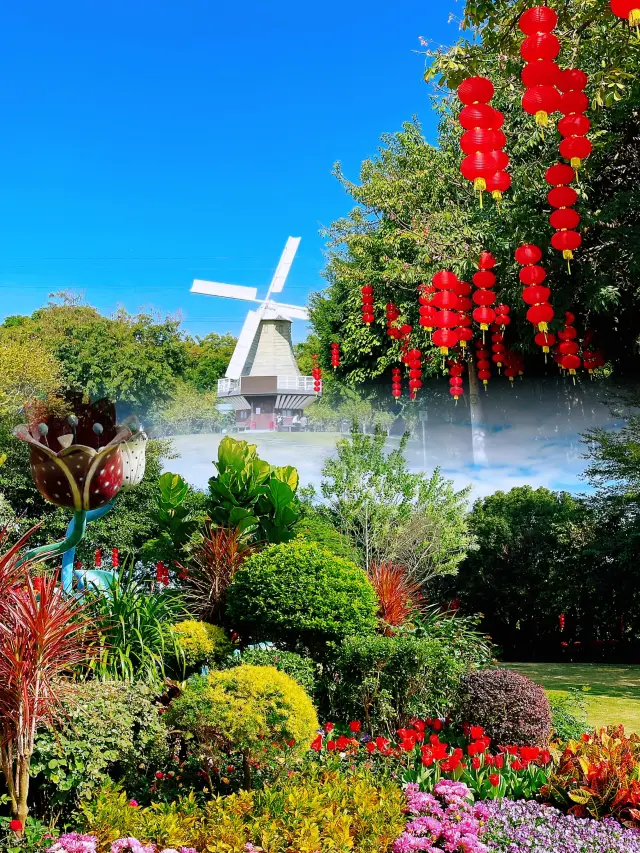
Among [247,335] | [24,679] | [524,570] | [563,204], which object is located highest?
[247,335]

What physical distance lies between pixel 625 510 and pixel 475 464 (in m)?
3.70

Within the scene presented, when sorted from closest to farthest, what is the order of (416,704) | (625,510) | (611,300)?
(416,704)
(611,300)
(625,510)

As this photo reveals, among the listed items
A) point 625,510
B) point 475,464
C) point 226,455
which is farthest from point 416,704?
point 475,464

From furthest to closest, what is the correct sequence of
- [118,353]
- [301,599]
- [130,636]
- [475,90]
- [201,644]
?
1. [118,353]
2. [301,599]
3. [201,644]
4. [130,636]
5. [475,90]

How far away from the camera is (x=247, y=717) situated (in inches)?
169

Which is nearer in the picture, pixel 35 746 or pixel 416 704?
pixel 35 746

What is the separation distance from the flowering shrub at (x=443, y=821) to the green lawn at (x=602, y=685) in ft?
11.5

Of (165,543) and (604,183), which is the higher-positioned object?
(604,183)

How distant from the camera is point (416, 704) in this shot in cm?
607

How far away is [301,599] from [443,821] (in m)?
2.91

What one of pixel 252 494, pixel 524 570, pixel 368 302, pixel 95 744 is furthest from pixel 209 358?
pixel 95 744

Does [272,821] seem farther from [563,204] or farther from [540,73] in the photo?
[563,204]

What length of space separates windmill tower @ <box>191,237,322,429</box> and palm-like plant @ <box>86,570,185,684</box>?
25.8m

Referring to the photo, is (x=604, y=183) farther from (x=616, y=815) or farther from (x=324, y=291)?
(x=324, y=291)
